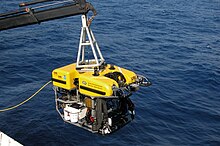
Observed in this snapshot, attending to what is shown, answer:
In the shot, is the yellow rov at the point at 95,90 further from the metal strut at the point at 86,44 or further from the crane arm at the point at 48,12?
the crane arm at the point at 48,12

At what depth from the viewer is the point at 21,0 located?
59.9 meters

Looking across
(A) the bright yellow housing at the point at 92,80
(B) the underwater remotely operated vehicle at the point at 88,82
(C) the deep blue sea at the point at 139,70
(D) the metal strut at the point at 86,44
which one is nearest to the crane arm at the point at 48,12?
(B) the underwater remotely operated vehicle at the point at 88,82

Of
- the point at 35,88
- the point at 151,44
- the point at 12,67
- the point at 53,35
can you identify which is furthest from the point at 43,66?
the point at 151,44

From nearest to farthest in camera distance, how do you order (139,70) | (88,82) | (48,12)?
(88,82) → (48,12) → (139,70)

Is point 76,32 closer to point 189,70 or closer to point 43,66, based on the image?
point 43,66

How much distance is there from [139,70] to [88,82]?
19302 millimetres

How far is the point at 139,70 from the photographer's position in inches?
1304

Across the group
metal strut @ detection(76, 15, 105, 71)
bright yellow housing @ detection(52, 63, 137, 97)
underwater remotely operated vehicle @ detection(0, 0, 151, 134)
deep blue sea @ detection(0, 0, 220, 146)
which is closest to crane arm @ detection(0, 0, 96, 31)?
underwater remotely operated vehicle @ detection(0, 0, 151, 134)

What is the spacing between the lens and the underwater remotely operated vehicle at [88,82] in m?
14.2

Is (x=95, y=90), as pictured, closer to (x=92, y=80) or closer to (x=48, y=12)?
(x=92, y=80)

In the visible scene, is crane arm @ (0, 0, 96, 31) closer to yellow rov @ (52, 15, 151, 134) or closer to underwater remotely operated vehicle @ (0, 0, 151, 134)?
underwater remotely operated vehicle @ (0, 0, 151, 134)

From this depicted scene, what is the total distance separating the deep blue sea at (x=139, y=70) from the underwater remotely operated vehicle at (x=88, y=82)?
21.9 feet

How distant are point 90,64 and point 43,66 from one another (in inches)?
763

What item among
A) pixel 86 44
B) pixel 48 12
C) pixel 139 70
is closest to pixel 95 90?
pixel 86 44
